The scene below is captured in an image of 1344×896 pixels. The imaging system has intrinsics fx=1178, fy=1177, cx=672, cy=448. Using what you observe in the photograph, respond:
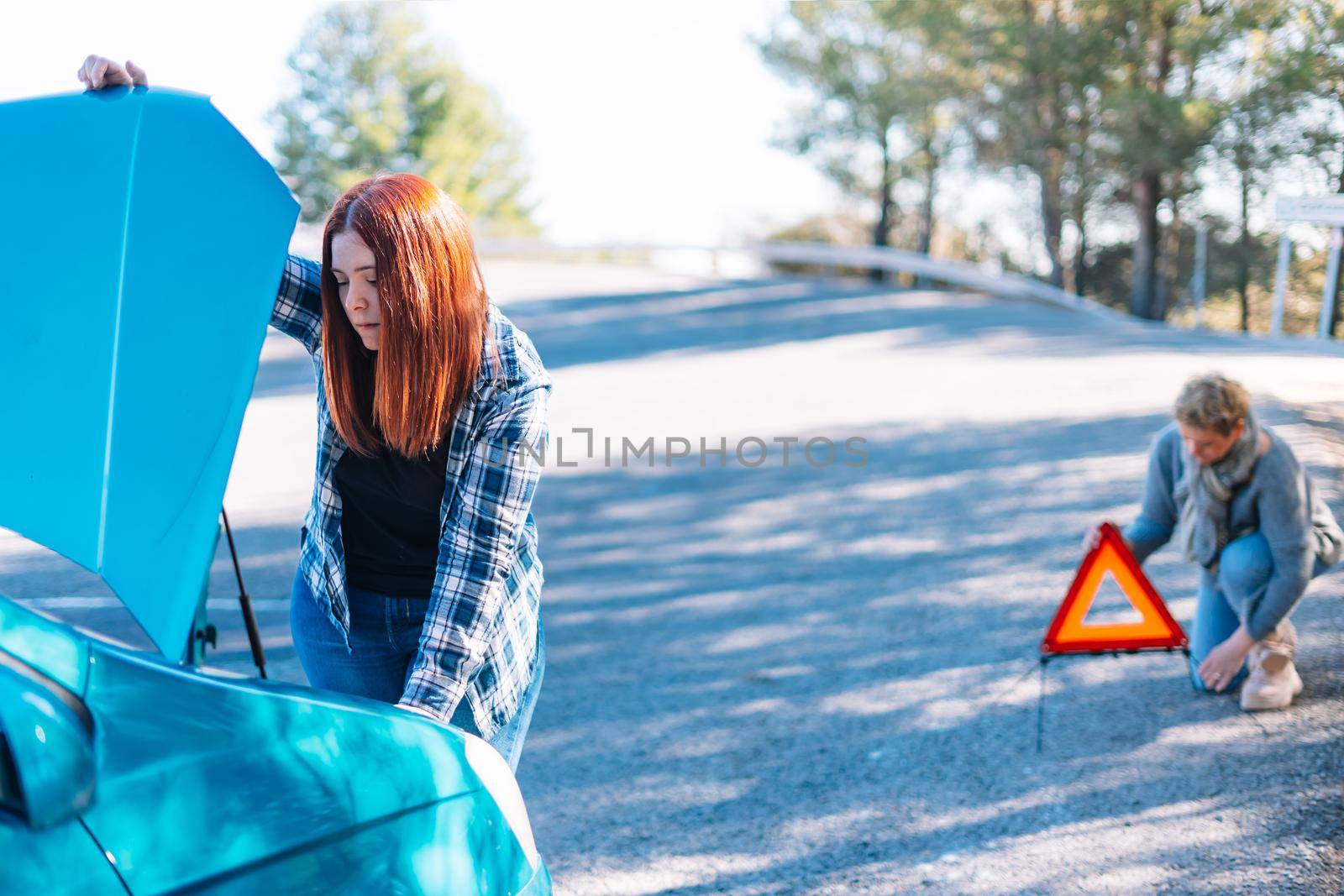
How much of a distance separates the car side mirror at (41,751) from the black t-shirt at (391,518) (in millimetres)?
815

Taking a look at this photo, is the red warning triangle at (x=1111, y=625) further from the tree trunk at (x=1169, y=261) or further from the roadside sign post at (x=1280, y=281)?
the tree trunk at (x=1169, y=261)

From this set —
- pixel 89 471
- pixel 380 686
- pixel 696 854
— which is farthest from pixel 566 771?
pixel 89 471

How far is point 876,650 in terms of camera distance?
5445 millimetres

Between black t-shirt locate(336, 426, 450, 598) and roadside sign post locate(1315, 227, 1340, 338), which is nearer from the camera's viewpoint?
black t-shirt locate(336, 426, 450, 598)

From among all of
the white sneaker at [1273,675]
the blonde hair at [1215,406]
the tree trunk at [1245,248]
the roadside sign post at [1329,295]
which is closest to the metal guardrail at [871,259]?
the tree trunk at [1245,248]

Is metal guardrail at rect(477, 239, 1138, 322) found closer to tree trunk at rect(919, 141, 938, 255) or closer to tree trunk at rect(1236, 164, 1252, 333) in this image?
tree trunk at rect(1236, 164, 1252, 333)

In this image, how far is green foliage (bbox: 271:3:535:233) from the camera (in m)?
56.6

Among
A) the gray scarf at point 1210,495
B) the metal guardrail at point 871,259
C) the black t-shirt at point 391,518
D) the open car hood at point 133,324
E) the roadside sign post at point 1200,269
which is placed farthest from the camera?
the metal guardrail at point 871,259

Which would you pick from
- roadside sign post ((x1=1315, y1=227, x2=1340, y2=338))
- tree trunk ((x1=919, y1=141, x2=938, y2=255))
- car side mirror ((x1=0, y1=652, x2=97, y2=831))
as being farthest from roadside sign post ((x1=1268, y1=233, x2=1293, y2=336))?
tree trunk ((x1=919, y1=141, x2=938, y2=255))

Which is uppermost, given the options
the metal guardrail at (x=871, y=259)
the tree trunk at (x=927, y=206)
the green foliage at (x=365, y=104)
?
the green foliage at (x=365, y=104)

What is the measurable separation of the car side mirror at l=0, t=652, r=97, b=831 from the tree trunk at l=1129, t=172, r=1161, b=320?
856 centimetres

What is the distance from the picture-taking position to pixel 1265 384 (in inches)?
284

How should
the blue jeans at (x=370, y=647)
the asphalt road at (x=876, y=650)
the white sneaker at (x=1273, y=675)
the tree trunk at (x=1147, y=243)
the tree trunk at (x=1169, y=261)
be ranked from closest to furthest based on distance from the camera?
the blue jeans at (x=370, y=647)
the asphalt road at (x=876, y=650)
the white sneaker at (x=1273, y=675)
the tree trunk at (x=1169, y=261)
the tree trunk at (x=1147, y=243)

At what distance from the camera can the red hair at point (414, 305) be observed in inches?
86.4
